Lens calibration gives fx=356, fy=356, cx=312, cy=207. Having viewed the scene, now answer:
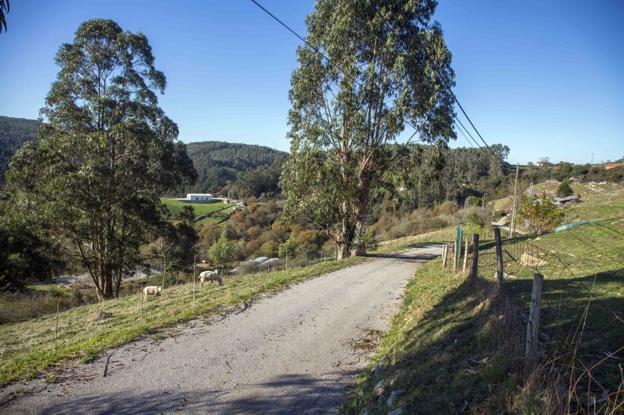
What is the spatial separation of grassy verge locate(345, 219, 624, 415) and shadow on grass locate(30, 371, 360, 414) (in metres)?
0.57

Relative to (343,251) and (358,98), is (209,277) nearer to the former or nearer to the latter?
(343,251)

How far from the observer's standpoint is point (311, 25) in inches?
723

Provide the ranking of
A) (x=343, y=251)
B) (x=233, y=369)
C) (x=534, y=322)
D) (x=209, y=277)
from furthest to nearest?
1. (x=343, y=251)
2. (x=209, y=277)
3. (x=233, y=369)
4. (x=534, y=322)

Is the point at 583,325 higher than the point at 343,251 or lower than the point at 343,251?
higher

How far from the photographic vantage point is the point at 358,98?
16969mm

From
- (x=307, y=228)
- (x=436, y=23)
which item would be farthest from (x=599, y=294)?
(x=307, y=228)

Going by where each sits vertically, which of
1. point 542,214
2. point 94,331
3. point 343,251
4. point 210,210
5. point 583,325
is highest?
point 583,325

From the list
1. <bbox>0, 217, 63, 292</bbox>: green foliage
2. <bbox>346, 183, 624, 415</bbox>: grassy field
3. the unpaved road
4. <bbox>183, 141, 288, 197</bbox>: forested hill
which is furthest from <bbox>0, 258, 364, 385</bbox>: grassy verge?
<bbox>183, 141, 288, 197</bbox>: forested hill

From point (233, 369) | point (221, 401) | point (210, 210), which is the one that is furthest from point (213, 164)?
point (221, 401)

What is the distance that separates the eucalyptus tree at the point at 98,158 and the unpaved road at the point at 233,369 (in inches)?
462

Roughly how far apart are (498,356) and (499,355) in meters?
0.02

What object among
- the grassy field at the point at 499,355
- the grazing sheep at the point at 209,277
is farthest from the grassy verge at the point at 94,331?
the grassy field at the point at 499,355

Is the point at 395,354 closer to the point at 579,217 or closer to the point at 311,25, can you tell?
the point at 311,25

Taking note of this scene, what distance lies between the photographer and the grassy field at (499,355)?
3.42 metres
